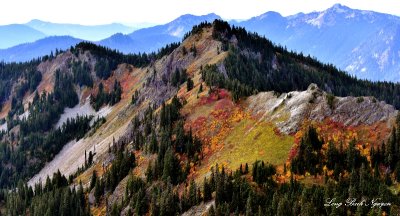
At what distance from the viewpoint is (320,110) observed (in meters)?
118

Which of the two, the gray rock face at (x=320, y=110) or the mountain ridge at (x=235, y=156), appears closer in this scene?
the mountain ridge at (x=235, y=156)

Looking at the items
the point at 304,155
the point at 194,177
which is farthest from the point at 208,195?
the point at 304,155

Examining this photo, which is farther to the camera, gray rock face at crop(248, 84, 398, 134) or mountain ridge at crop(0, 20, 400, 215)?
gray rock face at crop(248, 84, 398, 134)

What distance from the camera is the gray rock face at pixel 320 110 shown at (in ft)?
366

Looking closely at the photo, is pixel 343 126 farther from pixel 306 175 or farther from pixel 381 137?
pixel 306 175

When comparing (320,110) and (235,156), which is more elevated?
(320,110)

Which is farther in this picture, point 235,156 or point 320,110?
point 235,156

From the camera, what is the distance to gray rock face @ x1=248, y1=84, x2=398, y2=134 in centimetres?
11162

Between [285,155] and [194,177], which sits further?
[194,177]

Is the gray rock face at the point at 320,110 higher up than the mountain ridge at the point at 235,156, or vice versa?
the gray rock face at the point at 320,110

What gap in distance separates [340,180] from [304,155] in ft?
41.3

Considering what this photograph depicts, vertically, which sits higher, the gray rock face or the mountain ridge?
the gray rock face

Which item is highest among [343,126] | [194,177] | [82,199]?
[343,126]

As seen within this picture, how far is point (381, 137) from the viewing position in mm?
104625
